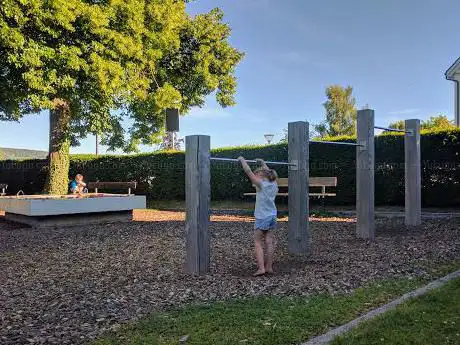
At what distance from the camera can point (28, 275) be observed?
6113 mm

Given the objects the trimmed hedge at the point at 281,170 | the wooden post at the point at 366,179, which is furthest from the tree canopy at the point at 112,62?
the wooden post at the point at 366,179

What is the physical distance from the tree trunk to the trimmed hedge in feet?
10.8

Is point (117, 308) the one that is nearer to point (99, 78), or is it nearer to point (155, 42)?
point (99, 78)

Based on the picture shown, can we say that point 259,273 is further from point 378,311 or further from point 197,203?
point 378,311

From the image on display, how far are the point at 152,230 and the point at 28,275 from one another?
388 cm

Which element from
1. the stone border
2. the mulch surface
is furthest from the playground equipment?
the stone border

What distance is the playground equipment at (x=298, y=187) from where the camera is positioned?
5.63 m

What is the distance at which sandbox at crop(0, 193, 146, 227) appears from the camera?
1083 cm

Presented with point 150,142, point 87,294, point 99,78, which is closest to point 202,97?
point 150,142

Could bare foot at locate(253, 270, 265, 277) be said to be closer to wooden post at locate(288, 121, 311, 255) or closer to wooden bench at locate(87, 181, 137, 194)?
wooden post at locate(288, 121, 311, 255)

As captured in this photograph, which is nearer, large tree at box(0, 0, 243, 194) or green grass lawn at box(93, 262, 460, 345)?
green grass lawn at box(93, 262, 460, 345)

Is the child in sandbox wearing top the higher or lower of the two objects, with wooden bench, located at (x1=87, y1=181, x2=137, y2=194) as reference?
lower

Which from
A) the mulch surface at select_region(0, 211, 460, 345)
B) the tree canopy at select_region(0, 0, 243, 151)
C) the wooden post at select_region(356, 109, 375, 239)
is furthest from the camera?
the tree canopy at select_region(0, 0, 243, 151)

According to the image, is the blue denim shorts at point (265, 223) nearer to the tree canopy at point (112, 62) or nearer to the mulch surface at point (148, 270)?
the mulch surface at point (148, 270)
